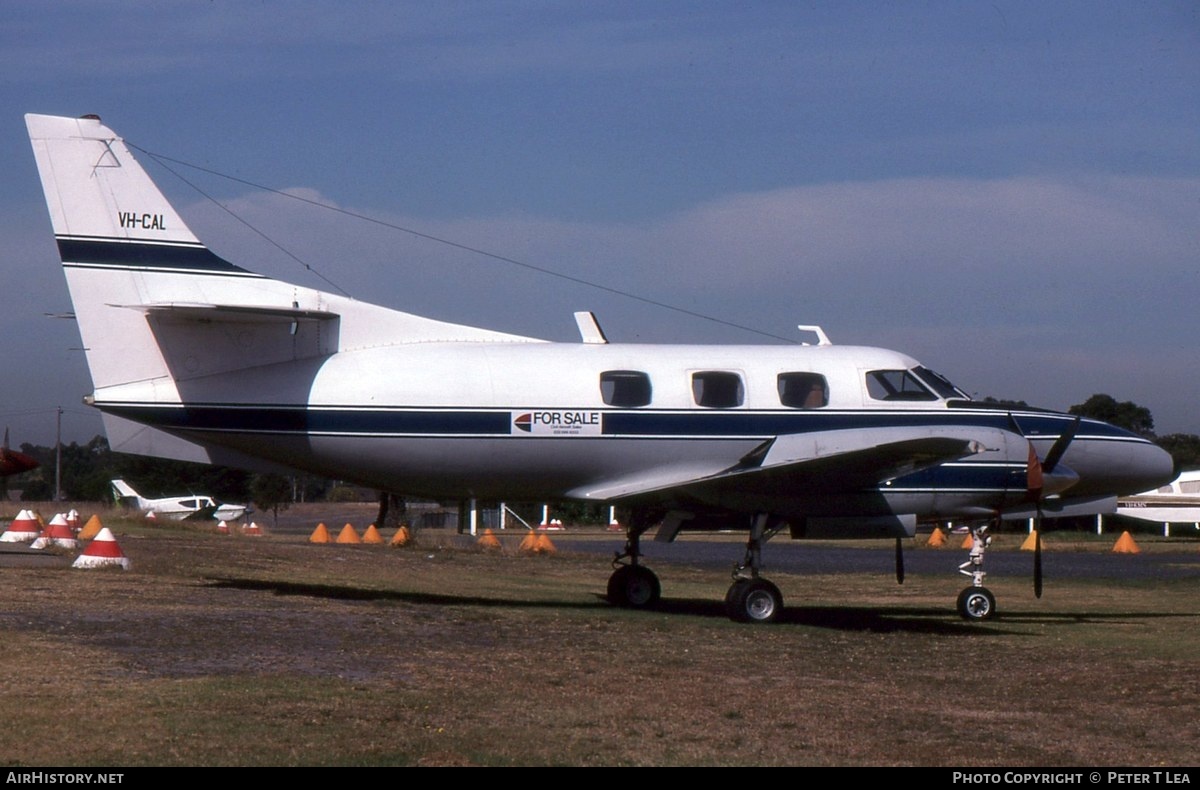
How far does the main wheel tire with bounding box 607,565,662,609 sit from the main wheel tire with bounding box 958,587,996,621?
4.48m

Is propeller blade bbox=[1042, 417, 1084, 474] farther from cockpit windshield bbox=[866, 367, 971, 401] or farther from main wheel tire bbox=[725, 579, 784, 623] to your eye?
main wheel tire bbox=[725, 579, 784, 623]

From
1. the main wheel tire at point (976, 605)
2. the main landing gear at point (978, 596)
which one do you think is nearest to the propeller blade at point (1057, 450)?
the main landing gear at point (978, 596)

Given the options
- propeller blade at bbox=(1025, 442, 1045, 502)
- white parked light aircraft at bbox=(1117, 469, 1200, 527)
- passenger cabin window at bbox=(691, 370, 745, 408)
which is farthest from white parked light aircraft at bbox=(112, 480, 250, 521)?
propeller blade at bbox=(1025, 442, 1045, 502)

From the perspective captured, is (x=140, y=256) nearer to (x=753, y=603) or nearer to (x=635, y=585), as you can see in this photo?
(x=635, y=585)

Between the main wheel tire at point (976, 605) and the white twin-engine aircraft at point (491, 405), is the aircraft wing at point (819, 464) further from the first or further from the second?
the main wheel tire at point (976, 605)

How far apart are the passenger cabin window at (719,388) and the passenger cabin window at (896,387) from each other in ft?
6.25

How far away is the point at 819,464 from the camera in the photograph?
638 inches

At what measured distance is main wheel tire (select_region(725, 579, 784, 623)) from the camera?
16.8 m

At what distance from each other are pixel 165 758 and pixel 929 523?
13.0m

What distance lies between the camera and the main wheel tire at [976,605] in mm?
18516

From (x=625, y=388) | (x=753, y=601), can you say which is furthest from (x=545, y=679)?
(x=625, y=388)

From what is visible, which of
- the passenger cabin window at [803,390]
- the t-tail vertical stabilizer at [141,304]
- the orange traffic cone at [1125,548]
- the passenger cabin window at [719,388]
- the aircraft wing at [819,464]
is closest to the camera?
the aircraft wing at [819,464]
